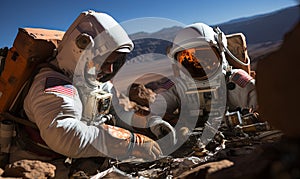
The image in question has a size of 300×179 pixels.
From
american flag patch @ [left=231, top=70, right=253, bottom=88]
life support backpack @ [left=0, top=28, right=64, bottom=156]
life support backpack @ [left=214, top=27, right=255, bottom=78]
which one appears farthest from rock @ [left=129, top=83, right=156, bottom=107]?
life support backpack @ [left=0, top=28, right=64, bottom=156]

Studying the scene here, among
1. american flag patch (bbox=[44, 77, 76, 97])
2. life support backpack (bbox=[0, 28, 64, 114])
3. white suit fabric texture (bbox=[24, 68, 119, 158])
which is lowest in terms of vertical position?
white suit fabric texture (bbox=[24, 68, 119, 158])

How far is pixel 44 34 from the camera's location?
2746 millimetres

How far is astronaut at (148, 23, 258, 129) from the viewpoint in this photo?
10.8 feet

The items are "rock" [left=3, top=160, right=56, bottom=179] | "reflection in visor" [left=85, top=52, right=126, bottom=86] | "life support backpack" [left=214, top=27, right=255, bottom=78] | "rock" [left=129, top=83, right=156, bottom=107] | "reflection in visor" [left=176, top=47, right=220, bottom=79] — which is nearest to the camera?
"rock" [left=3, top=160, right=56, bottom=179]

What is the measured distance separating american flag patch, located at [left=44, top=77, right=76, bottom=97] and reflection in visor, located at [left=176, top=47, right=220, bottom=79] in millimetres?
1518

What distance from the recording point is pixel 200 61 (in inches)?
142

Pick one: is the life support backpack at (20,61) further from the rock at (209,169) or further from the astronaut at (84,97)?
the rock at (209,169)

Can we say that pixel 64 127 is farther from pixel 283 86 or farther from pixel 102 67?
pixel 283 86

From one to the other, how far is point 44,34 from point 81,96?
25.3 inches

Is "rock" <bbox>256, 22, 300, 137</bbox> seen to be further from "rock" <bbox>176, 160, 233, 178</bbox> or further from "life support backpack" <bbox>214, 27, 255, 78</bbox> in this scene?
"life support backpack" <bbox>214, 27, 255, 78</bbox>

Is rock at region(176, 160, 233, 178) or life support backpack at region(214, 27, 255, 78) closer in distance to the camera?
rock at region(176, 160, 233, 178)

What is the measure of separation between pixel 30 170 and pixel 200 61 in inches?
86.8

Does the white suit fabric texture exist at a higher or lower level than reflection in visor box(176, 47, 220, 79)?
lower

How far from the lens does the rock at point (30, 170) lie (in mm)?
1979
